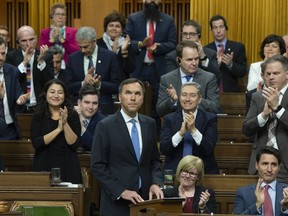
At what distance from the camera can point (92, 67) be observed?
11.1m

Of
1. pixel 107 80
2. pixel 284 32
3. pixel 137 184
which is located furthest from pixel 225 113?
pixel 137 184

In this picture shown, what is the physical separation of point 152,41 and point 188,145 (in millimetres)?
2956

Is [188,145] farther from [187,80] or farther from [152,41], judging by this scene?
[152,41]

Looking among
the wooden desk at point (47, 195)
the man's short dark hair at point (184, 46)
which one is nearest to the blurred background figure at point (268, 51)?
the man's short dark hair at point (184, 46)

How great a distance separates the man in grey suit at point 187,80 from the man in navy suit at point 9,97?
4.17 feet

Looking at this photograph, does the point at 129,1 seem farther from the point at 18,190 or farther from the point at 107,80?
the point at 18,190

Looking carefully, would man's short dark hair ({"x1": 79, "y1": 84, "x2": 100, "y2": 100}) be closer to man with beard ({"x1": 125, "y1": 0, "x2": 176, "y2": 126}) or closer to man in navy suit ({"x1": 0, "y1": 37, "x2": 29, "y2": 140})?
man in navy suit ({"x1": 0, "y1": 37, "x2": 29, "y2": 140})

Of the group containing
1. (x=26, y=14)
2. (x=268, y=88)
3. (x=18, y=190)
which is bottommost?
(x=18, y=190)

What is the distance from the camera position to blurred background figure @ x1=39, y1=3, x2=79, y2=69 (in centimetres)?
1230

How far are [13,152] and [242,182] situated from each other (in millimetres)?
2309

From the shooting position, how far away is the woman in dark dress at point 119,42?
11.6 m

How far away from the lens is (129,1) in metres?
14.6

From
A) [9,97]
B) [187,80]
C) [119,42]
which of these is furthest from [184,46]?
[119,42]

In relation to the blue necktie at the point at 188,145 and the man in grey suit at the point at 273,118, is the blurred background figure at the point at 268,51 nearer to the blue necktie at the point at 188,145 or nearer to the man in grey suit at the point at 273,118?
the man in grey suit at the point at 273,118
